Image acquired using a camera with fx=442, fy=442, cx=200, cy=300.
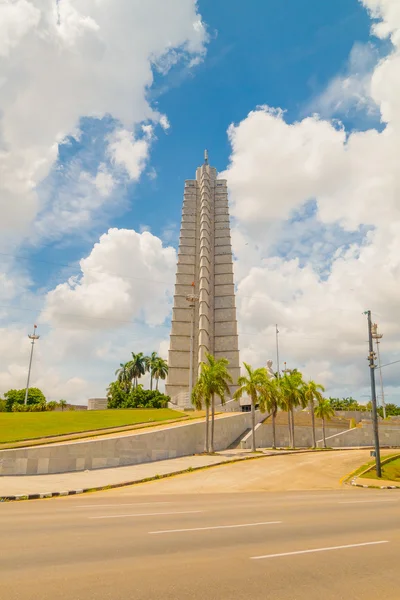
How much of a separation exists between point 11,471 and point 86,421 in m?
17.2

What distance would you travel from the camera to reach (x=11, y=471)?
28453mm

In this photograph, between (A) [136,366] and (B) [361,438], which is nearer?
(B) [361,438]

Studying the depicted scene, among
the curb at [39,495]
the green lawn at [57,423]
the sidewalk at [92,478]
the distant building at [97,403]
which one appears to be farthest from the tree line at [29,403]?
the curb at [39,495]

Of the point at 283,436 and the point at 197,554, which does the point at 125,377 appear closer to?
the point at 283,436

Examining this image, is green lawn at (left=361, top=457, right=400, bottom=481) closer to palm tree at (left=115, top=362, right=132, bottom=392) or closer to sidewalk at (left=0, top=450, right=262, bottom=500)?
sidewalk at (left=0, top=450, right=262, bottom=500)

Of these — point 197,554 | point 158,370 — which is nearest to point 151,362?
point 158,370

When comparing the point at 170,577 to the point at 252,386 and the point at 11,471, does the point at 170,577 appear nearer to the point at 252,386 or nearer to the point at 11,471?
the point at 11,471

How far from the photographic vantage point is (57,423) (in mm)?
43156

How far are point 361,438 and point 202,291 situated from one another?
5136 centimetres

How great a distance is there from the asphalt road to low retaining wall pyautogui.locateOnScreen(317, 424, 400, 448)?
47.4 m

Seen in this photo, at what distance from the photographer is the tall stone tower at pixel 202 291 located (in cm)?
9794

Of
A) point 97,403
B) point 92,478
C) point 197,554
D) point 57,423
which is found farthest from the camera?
point 97,403

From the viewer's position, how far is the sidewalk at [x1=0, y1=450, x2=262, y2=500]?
2150 cm

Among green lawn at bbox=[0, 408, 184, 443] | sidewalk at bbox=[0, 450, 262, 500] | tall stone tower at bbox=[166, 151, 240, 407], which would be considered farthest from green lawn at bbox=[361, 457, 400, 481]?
tall stone tower at bbox=[166, 151, 240, 407]
